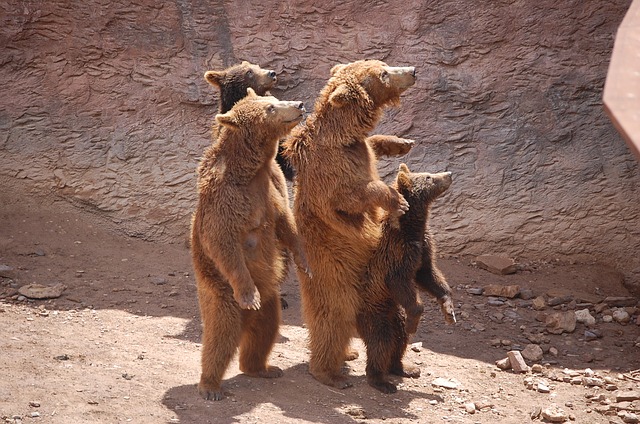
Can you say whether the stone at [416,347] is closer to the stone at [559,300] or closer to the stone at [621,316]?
the stone at [559,300]

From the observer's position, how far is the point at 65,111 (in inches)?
421

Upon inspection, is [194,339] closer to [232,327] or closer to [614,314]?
[232,327]

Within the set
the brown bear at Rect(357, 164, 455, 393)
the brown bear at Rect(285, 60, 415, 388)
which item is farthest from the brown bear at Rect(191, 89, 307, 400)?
the brown bear at Rect(357, 164, 455, 393)

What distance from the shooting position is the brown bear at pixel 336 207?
706 cm

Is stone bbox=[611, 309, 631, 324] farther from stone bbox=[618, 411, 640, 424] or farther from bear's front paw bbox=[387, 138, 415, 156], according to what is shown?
bear's front paw bbox=[387, 138, 415, 156]

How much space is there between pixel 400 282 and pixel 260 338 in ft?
4.15

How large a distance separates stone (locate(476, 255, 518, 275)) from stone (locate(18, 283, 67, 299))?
4860mm

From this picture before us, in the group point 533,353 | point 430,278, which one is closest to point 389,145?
point 430,278

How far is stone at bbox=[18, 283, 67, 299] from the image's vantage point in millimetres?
8625

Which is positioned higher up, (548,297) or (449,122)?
(449,122)

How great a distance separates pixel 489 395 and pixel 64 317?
13.7 feet

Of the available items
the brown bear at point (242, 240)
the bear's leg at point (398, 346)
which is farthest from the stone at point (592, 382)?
the brown bear at point (242, 240)

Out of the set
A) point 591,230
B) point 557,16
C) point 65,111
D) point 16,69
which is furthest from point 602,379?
point 16,69

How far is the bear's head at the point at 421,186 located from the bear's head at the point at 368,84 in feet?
2.27
